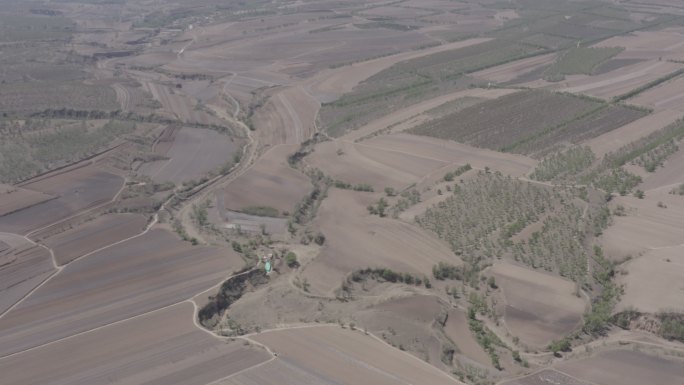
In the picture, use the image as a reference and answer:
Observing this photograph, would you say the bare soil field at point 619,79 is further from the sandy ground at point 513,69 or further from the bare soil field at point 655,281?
the bare soil field at point 655,281

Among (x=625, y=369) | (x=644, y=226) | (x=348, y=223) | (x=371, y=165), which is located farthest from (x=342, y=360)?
(x=371, y=165)

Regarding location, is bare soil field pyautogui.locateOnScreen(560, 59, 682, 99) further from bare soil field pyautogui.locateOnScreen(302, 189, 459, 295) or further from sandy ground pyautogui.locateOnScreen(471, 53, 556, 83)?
bare soil field pyautogui.locateOnScreen(302, 189, 459, 295)

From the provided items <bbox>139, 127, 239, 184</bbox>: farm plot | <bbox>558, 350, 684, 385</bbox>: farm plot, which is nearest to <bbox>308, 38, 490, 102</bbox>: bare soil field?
<bbox>139, 127, 239, 184</bbox>: farm plot

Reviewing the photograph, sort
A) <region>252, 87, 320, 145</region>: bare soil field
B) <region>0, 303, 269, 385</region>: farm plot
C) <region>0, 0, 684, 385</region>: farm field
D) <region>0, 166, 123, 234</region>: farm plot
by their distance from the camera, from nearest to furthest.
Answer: <region>0, 303, 269, 385</region>: farm plot < <region>0, 0, 684, 385</region>: farm field < <region>0, 166, 123, 234</region>: farm plot < <region>252, 87, 320, 145</region>: bare soil field

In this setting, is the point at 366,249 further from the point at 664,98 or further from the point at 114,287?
the point at 664,98

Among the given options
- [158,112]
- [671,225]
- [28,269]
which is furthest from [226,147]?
[671,225]

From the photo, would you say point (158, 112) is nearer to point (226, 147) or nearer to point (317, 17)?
point (226, 147)
